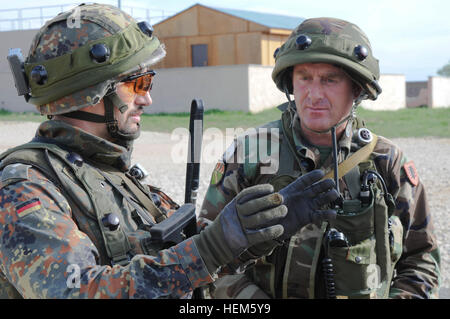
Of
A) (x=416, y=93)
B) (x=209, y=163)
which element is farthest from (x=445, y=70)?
(x=209, y=163)

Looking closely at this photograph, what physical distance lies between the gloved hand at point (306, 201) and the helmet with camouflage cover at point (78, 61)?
0.93 m

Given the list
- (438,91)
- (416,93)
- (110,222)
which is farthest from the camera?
(416,93)

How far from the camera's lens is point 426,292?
10.2 feet

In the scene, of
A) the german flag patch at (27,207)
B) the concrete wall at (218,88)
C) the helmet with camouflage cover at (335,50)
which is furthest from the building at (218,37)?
the german flag patch at (27,207)

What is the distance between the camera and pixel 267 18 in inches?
1314

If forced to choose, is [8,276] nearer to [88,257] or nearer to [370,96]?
[88,257]

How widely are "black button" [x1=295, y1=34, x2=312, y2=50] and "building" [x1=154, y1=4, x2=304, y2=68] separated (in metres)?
26.2

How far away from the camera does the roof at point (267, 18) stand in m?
30.1

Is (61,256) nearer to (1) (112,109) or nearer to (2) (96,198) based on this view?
(2) (96,198)

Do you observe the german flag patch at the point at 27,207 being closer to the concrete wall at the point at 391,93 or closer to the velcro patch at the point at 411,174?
the velcro patch at the point at 411,174

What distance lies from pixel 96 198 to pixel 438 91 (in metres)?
37.1
